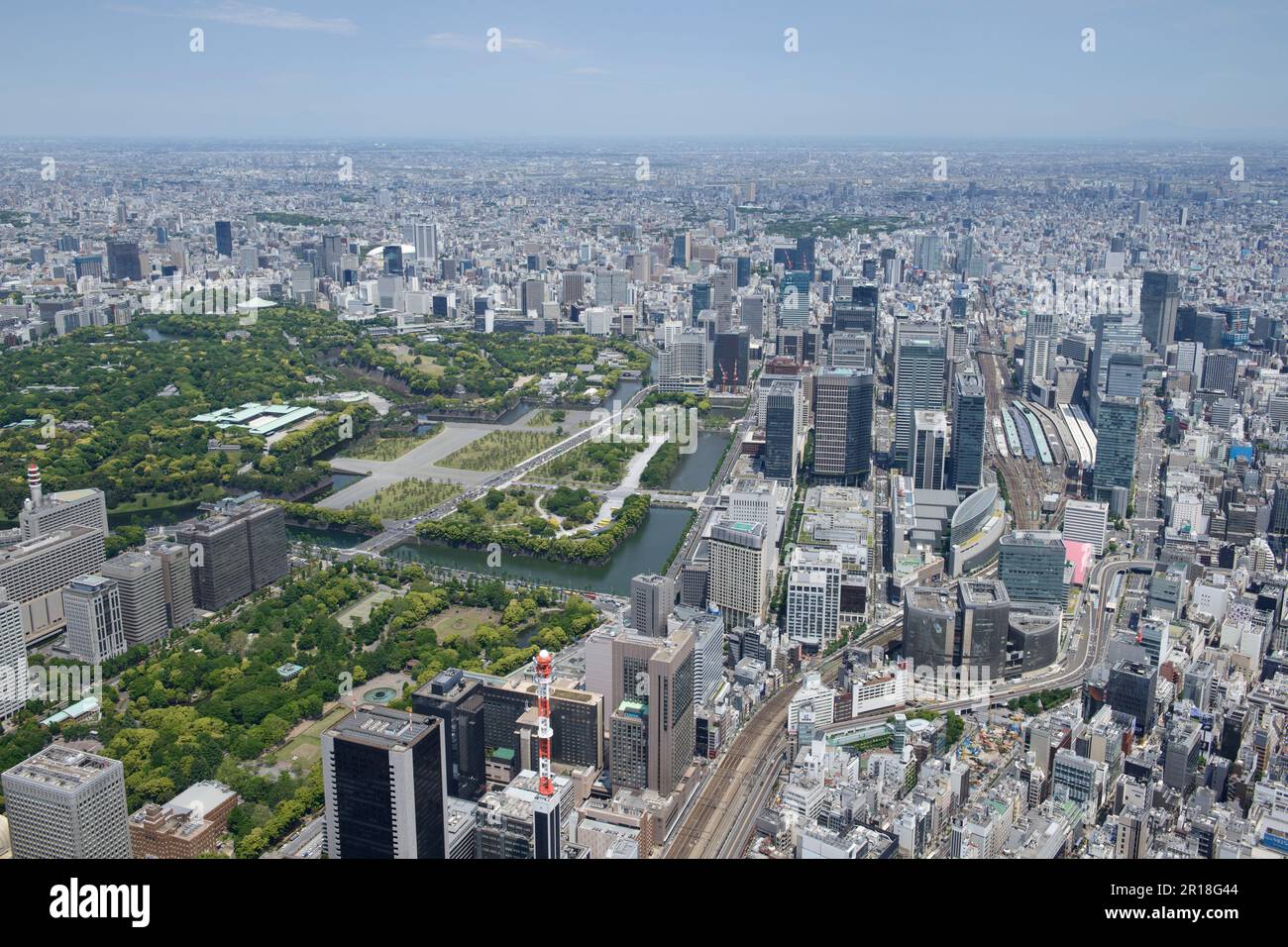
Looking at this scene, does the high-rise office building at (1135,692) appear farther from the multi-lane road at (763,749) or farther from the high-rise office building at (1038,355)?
Answer: the high-rise office building at (1038,355)

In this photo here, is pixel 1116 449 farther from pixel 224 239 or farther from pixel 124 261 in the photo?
pixel 224 239

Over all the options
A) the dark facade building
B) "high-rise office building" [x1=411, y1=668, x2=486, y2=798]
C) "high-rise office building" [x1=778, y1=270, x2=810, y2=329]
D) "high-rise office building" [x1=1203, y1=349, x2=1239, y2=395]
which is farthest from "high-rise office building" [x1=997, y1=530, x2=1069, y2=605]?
"high-rise office building" [x1=778, y1=270, x2=810, y2=329]

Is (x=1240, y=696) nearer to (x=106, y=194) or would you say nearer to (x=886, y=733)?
(x=886, y=733)

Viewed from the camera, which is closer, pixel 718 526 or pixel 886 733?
pixel 886 733

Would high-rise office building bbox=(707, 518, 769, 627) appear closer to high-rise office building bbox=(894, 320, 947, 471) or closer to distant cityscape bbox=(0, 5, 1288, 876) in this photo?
distant cityscape bbox=(0, 5, 1288, 876)

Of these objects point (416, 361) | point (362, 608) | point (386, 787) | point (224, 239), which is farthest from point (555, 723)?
point (224, 239)
